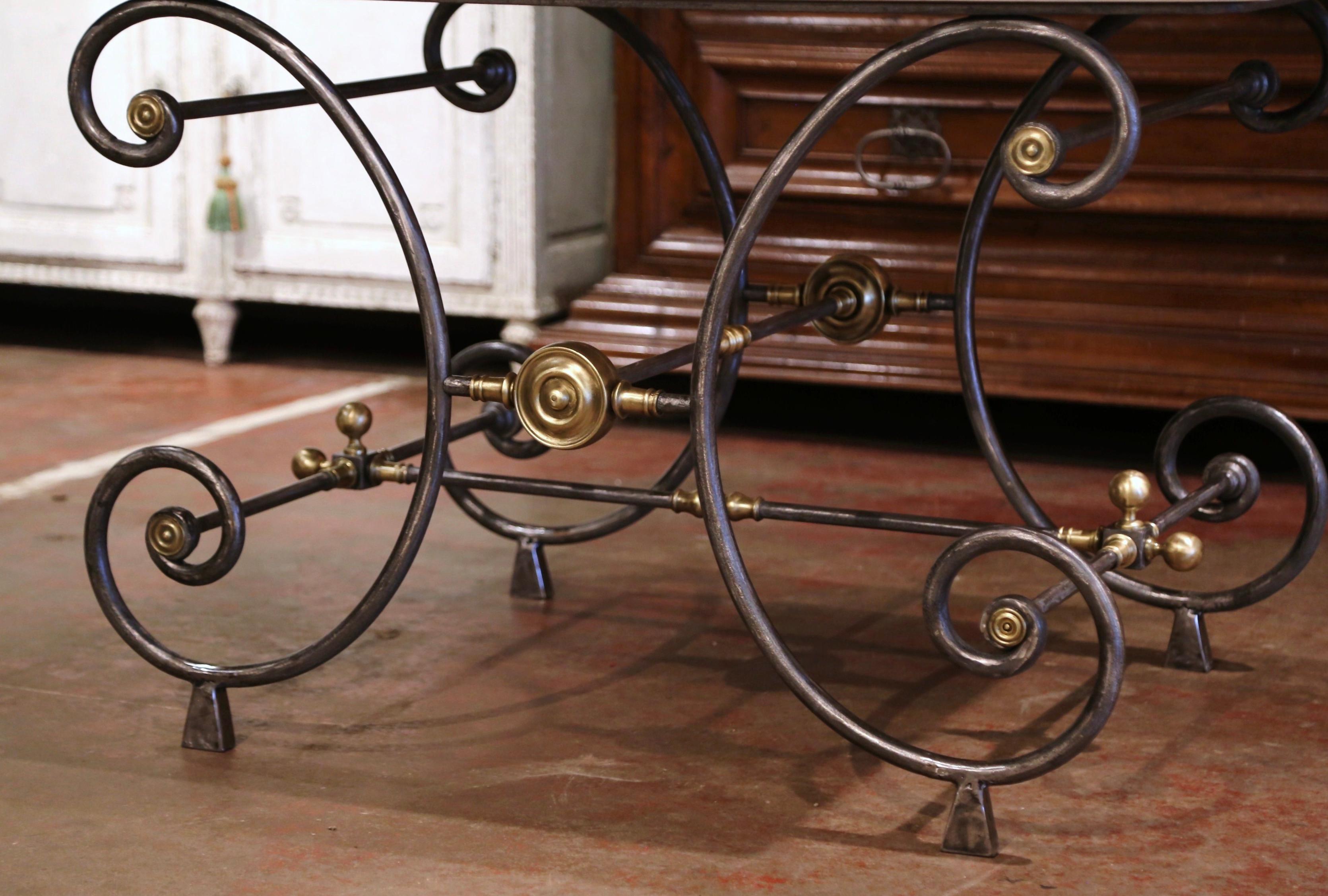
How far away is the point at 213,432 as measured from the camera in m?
2.56

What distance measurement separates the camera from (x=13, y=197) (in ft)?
10.6

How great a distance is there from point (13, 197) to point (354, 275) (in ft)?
2.67

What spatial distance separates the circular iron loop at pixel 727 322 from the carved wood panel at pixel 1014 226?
0.94 metres

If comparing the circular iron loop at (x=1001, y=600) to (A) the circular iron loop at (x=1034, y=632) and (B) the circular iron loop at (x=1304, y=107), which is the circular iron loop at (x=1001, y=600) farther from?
(B) the circular iron loop at (x=1304, y=107)

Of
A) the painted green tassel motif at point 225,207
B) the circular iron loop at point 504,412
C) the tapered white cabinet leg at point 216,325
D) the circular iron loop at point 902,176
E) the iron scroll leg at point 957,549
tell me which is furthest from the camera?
the tapered white cabinet leg at point 216,325

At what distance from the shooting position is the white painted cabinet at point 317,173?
285cm

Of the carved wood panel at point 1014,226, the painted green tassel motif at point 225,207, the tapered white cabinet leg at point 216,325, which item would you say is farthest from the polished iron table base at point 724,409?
the tapered white cabinet leg at point 216,325

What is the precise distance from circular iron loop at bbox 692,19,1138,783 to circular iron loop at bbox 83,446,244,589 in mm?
380

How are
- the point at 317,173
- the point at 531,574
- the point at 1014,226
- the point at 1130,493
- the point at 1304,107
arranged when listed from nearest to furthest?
the point at 1130,493
the point at 1304,107
the point at 531,574
the point at 1014,226
the point at 317,173

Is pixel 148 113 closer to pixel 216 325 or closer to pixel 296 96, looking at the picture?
pixel 296 96

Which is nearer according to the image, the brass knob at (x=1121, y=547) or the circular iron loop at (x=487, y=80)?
the brass knob at (x=1121, y=547)

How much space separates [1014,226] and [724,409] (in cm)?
112

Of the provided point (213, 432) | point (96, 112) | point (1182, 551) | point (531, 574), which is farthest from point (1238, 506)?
point (213, 432)

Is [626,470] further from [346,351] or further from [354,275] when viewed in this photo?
[346,351]
